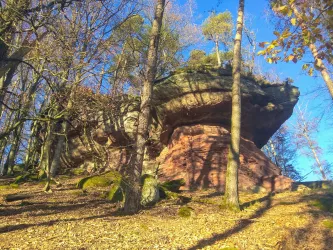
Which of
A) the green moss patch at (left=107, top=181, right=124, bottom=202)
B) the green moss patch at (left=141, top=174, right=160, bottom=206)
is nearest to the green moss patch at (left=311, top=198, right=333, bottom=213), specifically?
the green moss patch at (left=141, top=174, right=160, bottom=206)

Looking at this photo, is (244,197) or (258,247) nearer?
(258,247)

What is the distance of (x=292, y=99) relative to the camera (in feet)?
57.9

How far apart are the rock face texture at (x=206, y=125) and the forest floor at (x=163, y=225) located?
157 inches

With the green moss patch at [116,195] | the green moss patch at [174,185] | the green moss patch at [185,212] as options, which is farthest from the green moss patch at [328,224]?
the green moss patch at [116,195]

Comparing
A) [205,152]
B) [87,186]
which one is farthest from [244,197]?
[87,186]

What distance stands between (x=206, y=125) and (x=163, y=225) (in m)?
9.64

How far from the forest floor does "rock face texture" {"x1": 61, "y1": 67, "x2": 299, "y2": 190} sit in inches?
157

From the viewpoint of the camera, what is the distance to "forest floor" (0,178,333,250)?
5.76 m

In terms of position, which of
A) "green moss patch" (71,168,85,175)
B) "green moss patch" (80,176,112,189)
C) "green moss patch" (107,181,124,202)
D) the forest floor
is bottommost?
the forest floor

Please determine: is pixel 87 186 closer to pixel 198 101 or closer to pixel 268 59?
pixel 198 101

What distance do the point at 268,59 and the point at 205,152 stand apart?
36.4 feet

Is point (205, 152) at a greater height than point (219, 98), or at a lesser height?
lesser

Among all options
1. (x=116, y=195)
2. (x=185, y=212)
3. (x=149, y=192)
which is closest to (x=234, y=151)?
(x=185, y=212)

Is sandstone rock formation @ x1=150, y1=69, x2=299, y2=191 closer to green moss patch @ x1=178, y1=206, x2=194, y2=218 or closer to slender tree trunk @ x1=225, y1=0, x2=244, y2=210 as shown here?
slender tree trunk @ x1=225, y1=0, x2=244, y2=210
